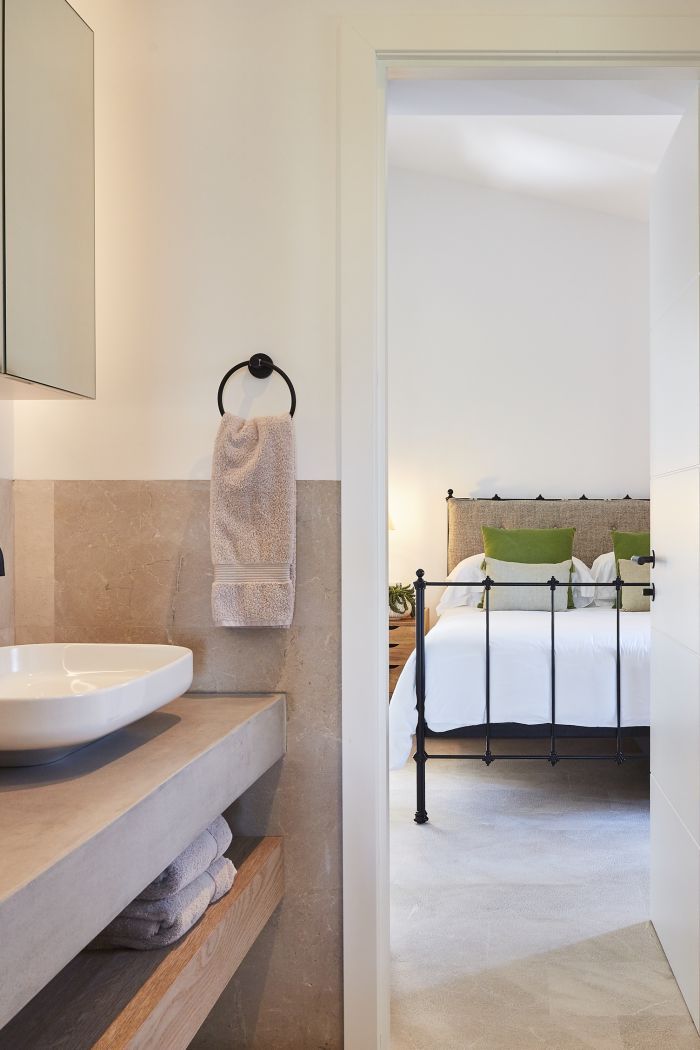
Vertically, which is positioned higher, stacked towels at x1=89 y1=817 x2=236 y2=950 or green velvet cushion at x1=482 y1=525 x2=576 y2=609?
green velvet cushion at x1=482 y1=525 x2=576 y2=609

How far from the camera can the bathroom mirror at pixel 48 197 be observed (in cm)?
156

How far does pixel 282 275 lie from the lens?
6.30 feet

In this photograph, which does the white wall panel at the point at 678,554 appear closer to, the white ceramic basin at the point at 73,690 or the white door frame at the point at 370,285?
the white door frame at the point at 370,285

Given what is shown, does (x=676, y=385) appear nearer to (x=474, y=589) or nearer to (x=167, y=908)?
(x=167, y=908)

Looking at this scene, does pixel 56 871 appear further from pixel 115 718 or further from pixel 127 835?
pixel 115 718

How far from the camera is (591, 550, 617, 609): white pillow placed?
5.02 metres

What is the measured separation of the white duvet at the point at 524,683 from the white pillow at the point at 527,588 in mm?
1029

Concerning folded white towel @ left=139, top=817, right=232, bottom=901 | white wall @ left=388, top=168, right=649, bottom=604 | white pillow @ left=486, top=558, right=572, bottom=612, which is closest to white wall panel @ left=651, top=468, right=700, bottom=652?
folded white towel @ left=139, top=817, right=232, bottom=901

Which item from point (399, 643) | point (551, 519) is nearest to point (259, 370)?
point (399, 643)

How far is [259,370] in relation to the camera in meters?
1.90

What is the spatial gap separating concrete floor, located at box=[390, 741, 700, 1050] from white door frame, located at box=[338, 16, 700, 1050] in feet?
1.36

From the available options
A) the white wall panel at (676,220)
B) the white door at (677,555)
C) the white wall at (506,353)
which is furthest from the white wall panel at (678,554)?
the white wall at (506,353)

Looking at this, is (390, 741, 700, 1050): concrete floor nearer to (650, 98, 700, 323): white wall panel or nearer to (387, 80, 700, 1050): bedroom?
(387, 80, 700, 1050): bedroom

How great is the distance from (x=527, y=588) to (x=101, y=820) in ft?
12.6
